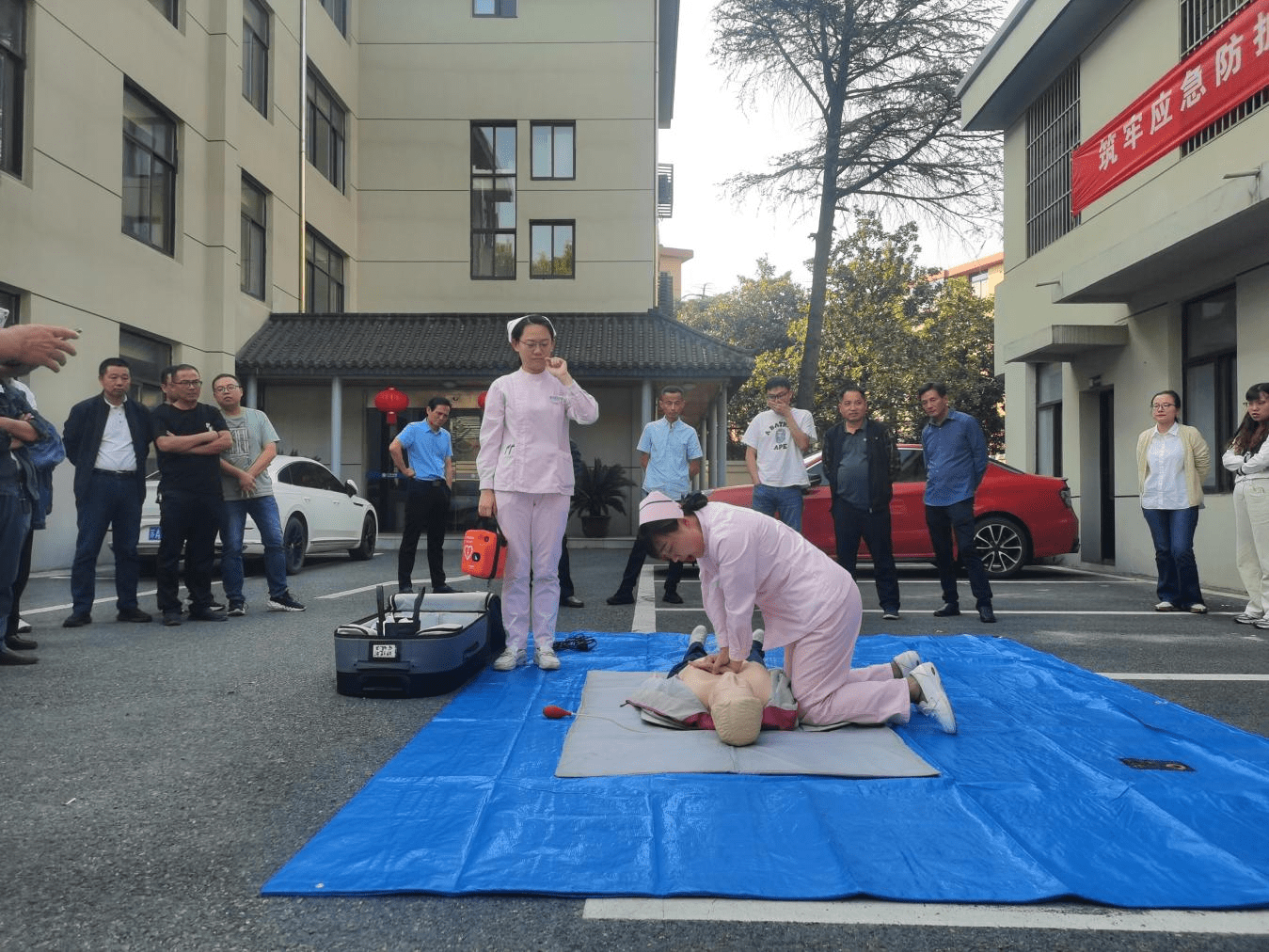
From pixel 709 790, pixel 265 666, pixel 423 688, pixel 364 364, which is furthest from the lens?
pixel 364 364

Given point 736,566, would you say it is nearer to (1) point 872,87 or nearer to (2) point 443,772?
(2) point 443,772

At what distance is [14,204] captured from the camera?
11.0 meters

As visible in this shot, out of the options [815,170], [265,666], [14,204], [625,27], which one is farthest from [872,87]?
[265,666]

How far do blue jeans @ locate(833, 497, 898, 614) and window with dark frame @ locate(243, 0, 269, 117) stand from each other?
14.0 meters

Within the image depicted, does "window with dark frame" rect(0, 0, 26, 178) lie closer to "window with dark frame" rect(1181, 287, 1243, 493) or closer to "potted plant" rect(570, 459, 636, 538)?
"potted plant" rect(570, 459, 636, 538)

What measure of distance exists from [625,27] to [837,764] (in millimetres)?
21314

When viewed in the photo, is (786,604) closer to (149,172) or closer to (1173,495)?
(1173,495)

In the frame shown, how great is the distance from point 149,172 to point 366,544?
624 cm

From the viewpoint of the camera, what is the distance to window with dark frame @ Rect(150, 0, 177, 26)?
14531mm

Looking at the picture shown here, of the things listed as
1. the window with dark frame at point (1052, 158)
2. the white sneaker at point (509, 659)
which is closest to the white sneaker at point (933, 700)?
the white sneaker at point (509, 659)

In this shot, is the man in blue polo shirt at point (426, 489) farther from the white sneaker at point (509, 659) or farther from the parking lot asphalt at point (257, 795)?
the white sneaker at point (509, 659)

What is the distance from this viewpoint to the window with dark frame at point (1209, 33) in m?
9.80

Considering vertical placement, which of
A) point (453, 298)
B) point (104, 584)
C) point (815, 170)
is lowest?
point (104, 584)

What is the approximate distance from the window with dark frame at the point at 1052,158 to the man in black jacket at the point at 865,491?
333 inches
